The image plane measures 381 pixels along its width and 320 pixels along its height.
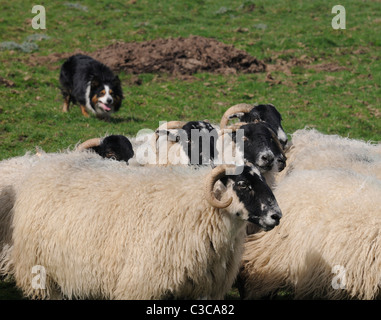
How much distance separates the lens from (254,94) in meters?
17.5

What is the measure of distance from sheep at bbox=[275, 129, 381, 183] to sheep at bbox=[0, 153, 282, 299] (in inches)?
115

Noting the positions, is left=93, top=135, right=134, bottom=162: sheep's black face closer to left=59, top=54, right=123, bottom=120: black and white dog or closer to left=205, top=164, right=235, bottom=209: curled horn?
left=205, top=164, right=235, bottom=209: curled horn

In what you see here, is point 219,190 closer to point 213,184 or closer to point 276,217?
point 213,184

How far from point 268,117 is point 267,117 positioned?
17mm

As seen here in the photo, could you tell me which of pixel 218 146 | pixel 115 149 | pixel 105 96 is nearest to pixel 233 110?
pixel 218 146

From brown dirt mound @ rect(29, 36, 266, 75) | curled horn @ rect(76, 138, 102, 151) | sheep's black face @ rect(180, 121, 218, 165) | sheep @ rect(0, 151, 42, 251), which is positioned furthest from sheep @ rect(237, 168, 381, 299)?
brown dirt mound @ rect(29, 36, 266, 75)

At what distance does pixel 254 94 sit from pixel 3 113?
7310mm

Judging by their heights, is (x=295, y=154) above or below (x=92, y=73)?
below

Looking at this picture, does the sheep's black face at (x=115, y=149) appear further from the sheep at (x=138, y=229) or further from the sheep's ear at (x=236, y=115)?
the sheep at (x=138, y=229)

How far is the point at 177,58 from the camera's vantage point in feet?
64.1

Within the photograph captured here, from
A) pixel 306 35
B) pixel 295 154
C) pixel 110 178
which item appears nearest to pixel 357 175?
pixel 295 154

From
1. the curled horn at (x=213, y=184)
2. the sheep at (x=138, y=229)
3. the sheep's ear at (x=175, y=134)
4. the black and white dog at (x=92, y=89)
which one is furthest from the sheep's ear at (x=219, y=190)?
the black and white dog at (x=92, y=89)

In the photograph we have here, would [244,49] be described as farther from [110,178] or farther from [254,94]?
[110,178]

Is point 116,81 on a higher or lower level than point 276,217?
higher
